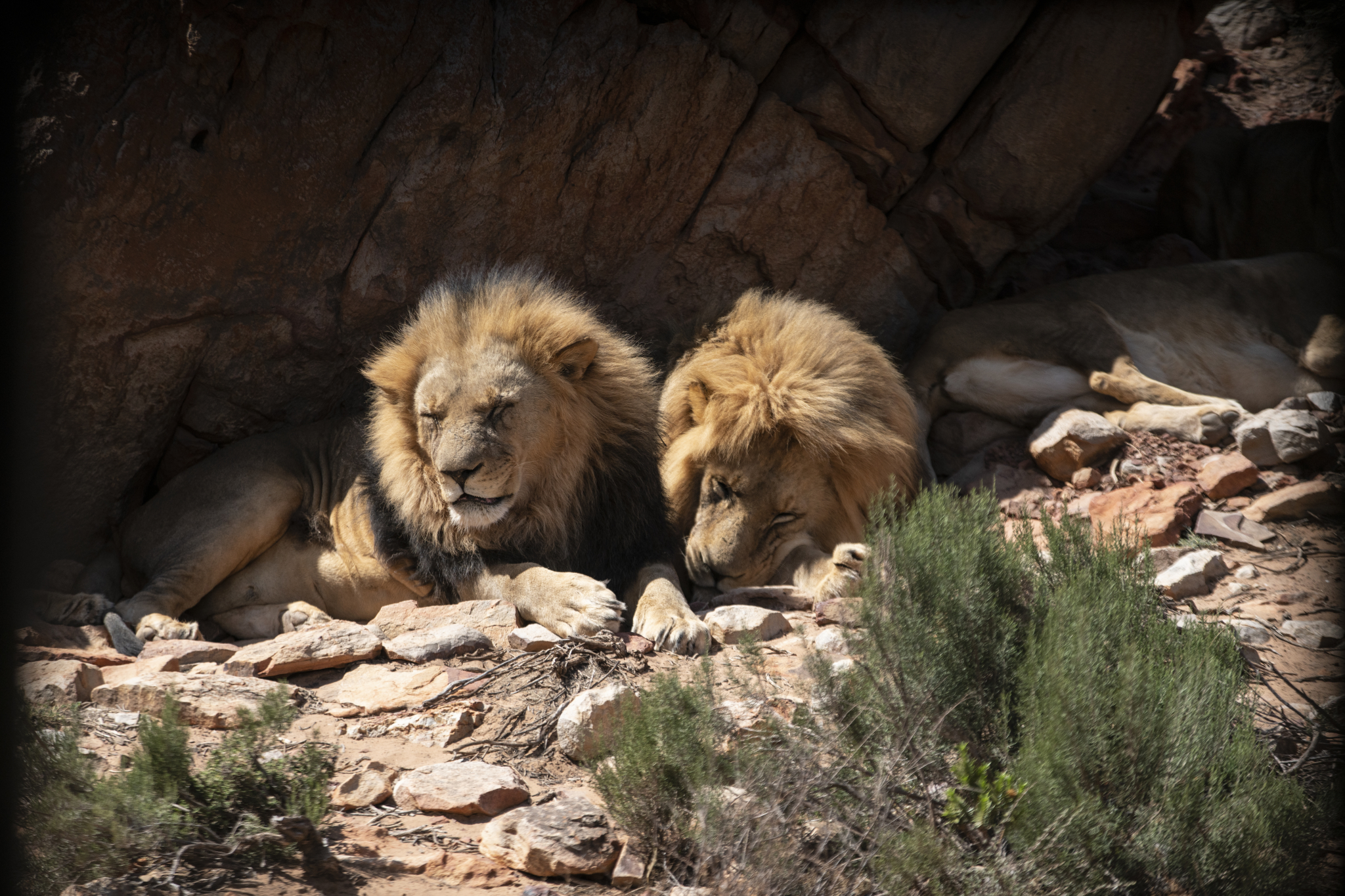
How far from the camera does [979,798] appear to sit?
244 cm

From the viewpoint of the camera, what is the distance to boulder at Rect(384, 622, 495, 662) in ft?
11.9

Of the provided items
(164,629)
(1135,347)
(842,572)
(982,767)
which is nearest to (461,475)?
(164,629)

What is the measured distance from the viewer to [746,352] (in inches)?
195

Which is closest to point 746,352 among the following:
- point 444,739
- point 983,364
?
point 983,364

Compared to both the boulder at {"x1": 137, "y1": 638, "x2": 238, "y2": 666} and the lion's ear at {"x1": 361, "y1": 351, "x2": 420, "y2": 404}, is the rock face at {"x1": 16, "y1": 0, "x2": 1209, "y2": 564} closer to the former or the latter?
the lion's ear at {"x1": 361, "y1": 351, "x2": 420, "y2": 404}

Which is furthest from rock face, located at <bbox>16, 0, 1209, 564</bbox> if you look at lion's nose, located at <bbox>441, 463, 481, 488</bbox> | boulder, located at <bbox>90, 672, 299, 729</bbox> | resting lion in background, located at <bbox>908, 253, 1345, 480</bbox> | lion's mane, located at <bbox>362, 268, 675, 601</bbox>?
boulder, located at <bbox>90, 672, 299, 729</bbox>

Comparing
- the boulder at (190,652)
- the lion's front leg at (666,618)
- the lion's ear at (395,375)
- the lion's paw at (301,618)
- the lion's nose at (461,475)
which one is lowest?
the lion's paw at (301,618)

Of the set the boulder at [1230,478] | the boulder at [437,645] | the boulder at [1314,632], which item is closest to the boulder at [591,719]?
the boulder at [437,645]

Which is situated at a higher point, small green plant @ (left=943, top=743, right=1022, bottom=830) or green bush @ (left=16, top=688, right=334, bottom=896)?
green bush @ (left=16, top=688, right=334, bottom=896)

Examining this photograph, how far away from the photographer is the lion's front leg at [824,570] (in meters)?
4.25

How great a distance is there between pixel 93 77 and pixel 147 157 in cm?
38

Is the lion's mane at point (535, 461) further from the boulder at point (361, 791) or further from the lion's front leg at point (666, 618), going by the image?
the boulder at point (361, 791)

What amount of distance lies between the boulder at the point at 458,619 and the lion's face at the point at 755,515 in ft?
3.33

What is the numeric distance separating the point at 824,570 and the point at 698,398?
105 cm
